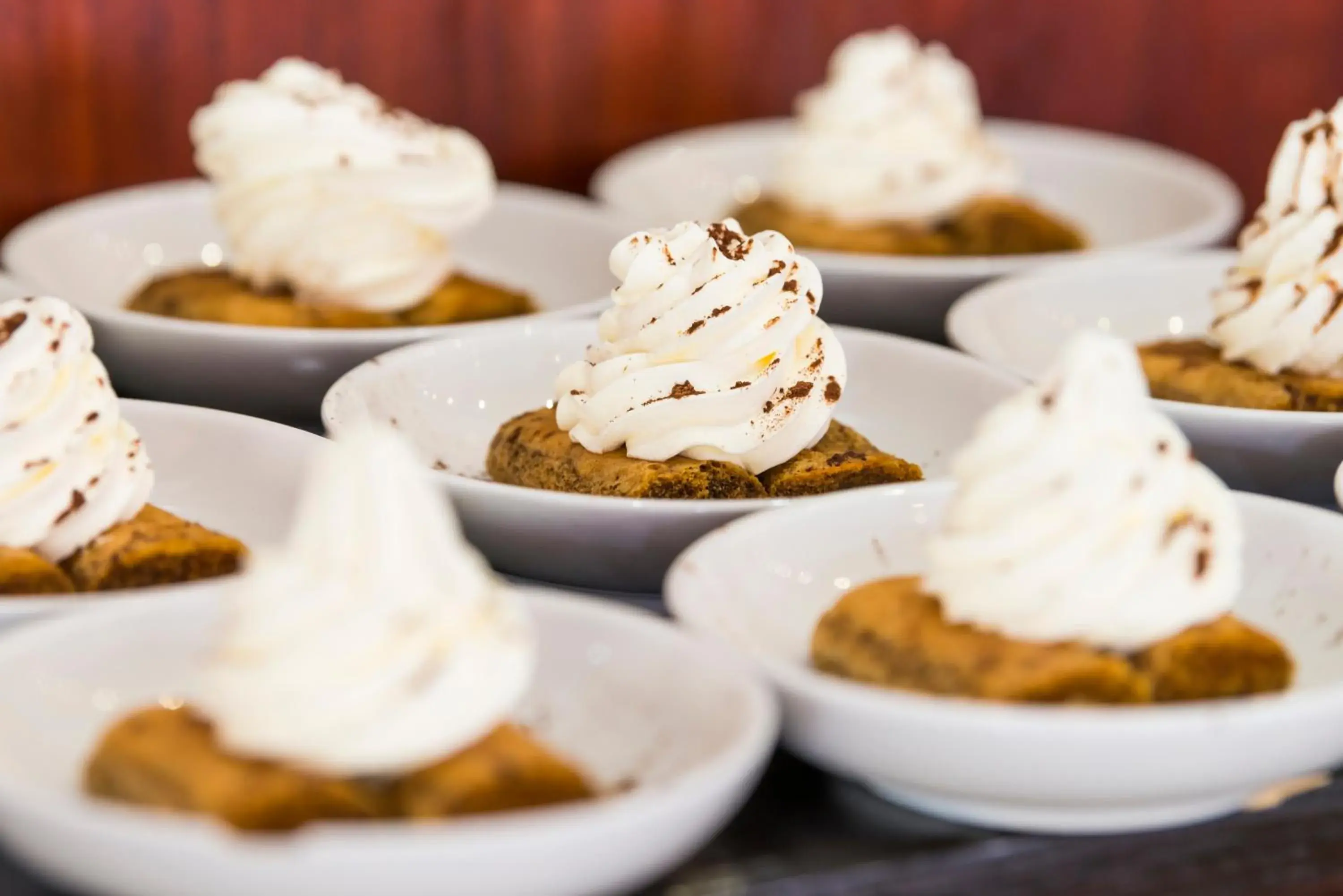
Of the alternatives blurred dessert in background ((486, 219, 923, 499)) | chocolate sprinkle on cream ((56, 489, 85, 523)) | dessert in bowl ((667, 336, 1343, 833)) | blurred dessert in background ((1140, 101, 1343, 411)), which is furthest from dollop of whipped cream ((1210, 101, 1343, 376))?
chocolate sprinkle on cream ((56, 489, 85, 523))

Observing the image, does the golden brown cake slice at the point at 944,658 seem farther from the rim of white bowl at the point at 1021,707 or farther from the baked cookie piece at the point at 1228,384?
the baked cookie piece at the point at 1228,384

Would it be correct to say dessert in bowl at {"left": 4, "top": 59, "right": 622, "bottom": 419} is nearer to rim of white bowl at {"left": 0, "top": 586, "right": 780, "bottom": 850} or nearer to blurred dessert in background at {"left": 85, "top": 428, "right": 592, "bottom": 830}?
rim of white bowl at {"left": 0, "top": 586, "right": 780, "bottom": 850}

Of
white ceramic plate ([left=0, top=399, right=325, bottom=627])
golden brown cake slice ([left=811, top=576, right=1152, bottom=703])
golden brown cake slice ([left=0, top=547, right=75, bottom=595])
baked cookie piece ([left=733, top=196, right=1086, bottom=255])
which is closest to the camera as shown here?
golden brown cake slice ([left=811, top=576, right=1152, bottom=703])

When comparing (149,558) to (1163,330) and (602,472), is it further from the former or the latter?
(1163,330)

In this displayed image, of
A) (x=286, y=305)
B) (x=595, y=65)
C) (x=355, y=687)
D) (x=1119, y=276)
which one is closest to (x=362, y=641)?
(x=355, y=687)

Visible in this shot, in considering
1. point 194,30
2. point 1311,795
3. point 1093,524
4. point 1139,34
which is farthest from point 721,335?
point 1139,34

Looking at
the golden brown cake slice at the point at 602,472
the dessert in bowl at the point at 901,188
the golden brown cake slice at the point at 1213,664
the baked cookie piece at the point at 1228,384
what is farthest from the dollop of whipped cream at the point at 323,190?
the golden brown cake slice at the point at 1213,664
